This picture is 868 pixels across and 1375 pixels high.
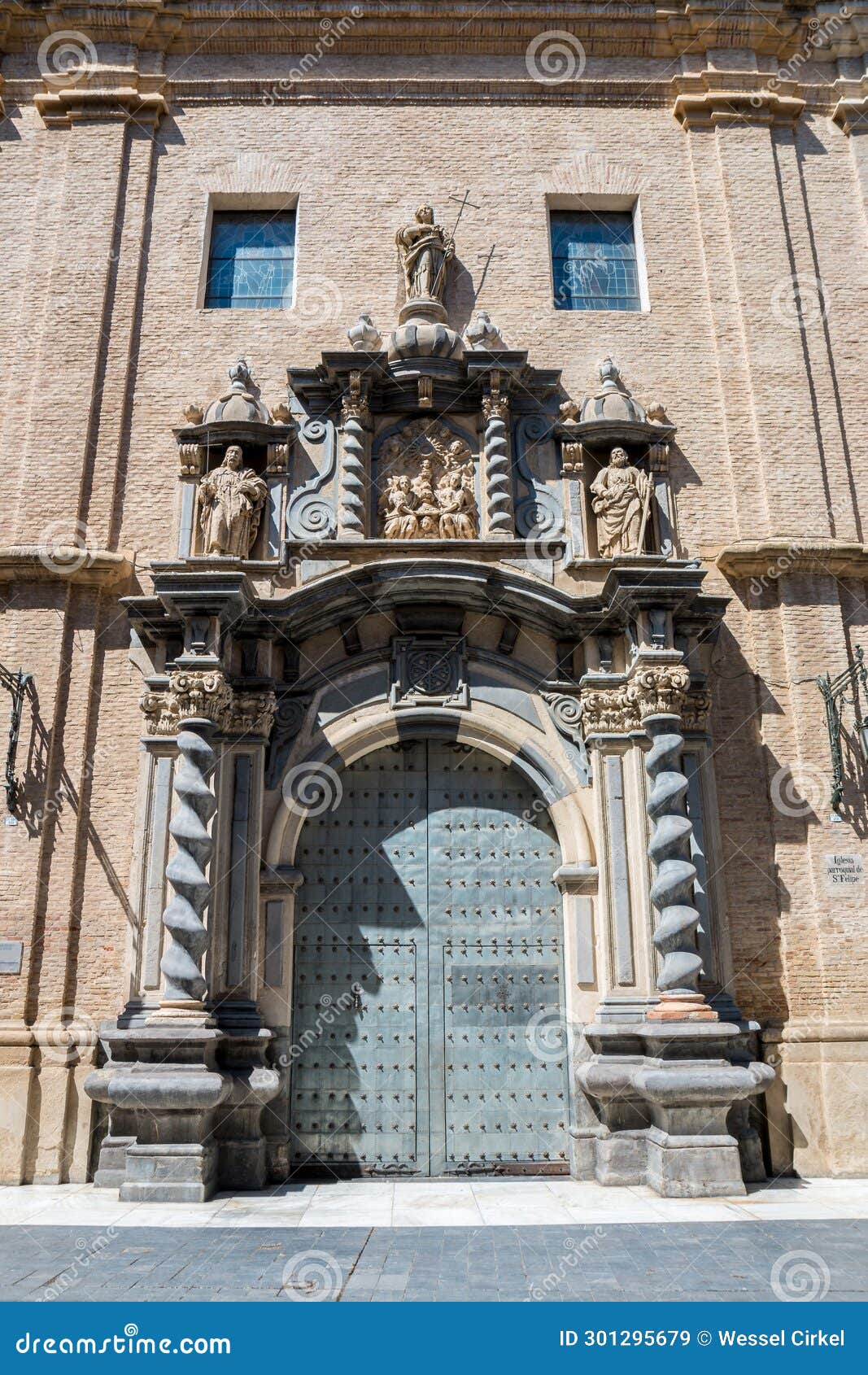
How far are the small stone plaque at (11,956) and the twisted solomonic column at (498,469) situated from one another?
18.6 ft

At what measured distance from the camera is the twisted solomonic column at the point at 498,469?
10641 millimetres

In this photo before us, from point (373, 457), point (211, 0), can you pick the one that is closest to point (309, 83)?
point (211, 0)

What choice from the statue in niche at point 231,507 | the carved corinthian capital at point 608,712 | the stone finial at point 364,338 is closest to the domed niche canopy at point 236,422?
the statue in niche at point 231,507

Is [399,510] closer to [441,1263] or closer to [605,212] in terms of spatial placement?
[605,212]

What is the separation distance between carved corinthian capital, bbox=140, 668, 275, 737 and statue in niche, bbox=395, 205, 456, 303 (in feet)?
15.4

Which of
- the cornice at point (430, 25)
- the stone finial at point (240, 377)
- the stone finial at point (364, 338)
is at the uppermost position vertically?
the cornice at point (430, 25)

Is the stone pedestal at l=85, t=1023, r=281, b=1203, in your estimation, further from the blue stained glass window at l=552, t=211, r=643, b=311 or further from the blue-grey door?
the blue stained glass window at l=552, t=211, r=643, b=311

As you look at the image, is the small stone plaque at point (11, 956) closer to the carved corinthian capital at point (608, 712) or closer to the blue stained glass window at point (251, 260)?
the carved corinthian capital at point (608, 712)

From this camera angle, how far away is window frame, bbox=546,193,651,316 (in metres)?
12.0

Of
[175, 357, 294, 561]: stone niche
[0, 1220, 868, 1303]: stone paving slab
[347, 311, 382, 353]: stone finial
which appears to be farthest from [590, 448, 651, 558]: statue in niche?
[0, 1220, 868, 1303]: stone paving slab

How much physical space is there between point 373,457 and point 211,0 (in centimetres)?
620

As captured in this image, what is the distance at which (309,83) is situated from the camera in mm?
12672

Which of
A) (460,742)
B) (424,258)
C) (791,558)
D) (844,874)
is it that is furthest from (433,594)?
(844,874)

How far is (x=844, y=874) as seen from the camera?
9.84m
